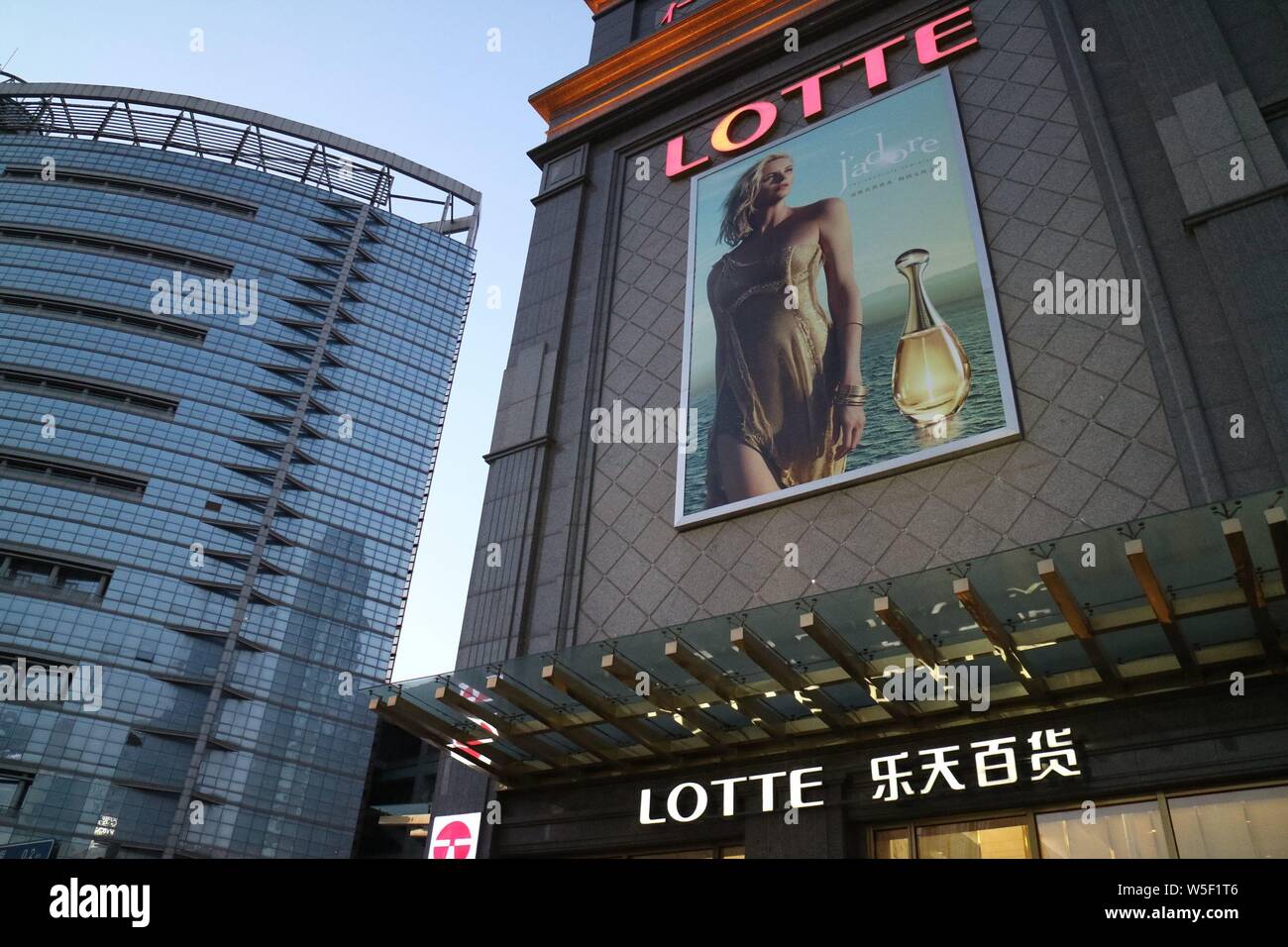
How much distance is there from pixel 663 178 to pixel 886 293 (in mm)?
7125

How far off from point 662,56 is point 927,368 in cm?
1190

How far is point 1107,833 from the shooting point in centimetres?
1005

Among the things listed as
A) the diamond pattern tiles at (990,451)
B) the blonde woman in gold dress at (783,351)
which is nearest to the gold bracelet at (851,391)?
the blonde woman in gold dress at (783,351)

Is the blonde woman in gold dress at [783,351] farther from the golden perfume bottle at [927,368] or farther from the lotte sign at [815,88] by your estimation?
the lotte sign at [815,88]

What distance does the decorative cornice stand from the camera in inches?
790

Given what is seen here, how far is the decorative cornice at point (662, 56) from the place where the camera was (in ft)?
65.8

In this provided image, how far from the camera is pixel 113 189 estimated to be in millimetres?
82562

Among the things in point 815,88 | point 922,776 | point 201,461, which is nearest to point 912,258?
point 815,88

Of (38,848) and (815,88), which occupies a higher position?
(815,88)

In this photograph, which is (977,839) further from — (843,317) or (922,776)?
(843,317)

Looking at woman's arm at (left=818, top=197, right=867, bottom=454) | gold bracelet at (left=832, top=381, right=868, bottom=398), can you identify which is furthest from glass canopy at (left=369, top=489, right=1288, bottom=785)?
gold bracelet at (left=832, top=381, right=868, bottom=398)

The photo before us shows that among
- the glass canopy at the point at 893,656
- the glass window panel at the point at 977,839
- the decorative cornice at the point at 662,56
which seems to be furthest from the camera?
the decorative cornice at the point at 662,56

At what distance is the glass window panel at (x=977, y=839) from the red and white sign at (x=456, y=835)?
6.35 meters

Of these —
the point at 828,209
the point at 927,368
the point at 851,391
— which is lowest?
the point at 851,391
